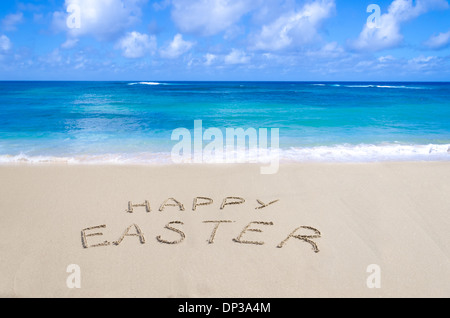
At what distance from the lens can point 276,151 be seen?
8.43m

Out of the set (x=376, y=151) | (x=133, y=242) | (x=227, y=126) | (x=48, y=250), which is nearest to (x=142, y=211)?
(x=133, y=242)

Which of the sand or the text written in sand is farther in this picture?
the text written in sand

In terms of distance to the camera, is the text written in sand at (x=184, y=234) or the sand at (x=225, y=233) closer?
the sand at (x=225, y=233)

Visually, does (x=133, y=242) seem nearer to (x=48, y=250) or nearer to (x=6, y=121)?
(x=48, y=250)

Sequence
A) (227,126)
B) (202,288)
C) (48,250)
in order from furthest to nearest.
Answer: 1. (227,126)
2. (48,250)
3. (202,288)

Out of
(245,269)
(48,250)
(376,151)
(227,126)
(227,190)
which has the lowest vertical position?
(245,269)

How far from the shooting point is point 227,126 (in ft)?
45.0

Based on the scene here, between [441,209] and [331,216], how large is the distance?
5.30 ft

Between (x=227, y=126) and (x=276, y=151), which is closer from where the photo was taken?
(x=276, y=151)

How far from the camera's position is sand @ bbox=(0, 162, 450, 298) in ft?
10.3

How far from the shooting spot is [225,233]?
13.1ft

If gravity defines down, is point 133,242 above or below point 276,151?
below

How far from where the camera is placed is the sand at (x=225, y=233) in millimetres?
Result: 3127
